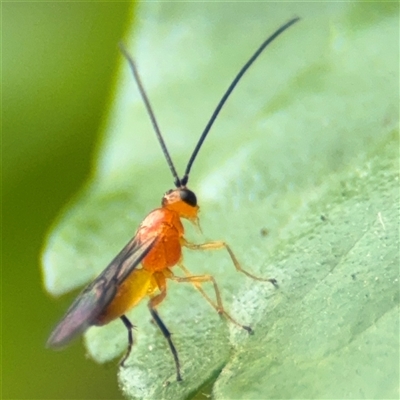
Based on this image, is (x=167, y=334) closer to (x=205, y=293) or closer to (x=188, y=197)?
(x=205, y=293)

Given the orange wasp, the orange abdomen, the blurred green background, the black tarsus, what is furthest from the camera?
the blurred green background

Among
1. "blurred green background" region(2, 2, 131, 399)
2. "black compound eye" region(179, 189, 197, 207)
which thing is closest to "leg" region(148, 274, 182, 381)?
"black compound eye" region(179, 189, 197, 207)

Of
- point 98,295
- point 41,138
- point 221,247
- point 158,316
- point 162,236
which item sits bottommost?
point 158,316

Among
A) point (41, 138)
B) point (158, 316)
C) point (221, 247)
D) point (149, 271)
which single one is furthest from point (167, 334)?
point (41, 138)

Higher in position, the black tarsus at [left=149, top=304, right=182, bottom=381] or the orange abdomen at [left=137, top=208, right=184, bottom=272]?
the orange abdomen at [left=137, top=208, right=184, bottom=272]

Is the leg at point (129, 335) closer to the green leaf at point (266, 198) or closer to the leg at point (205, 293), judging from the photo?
the green leaf at point (266, 198)

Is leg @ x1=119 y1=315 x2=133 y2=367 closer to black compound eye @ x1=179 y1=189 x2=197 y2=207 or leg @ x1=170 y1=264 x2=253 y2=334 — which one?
leg @ x1=170 y1=264 x2=253 y2=334

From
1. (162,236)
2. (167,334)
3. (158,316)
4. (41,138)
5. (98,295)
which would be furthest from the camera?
(41,138)

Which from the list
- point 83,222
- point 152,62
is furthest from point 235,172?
point 152,62
